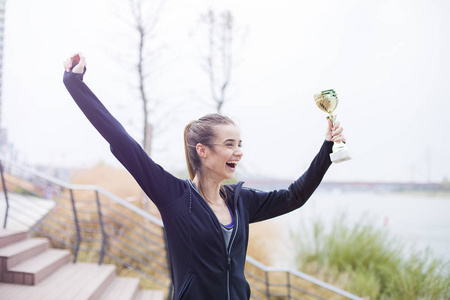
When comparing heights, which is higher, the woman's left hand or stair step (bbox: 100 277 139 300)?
the woman's left hand

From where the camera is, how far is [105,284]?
2.74 meters

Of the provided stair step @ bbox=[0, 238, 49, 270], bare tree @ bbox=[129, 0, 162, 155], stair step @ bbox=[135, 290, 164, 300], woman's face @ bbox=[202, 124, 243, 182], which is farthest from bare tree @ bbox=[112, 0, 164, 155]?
woman's face @ bbox=[202, 124, 243, 182]

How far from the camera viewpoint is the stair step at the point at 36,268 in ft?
7.92

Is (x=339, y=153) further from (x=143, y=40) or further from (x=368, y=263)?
(x=143, y=40)

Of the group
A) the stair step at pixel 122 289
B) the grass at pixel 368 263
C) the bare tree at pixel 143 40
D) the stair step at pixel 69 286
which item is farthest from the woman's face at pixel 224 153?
the bare tree at pixel 143 40

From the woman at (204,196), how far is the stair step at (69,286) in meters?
1.60

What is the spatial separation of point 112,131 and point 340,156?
0.63 m

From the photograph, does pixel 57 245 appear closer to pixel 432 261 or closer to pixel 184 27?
pixel 184 27

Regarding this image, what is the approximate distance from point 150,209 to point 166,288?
1668mm

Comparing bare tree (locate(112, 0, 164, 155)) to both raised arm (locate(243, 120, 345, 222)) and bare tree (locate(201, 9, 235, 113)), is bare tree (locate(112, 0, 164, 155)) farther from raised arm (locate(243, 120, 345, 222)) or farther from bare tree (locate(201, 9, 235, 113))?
raised arm (locate(243, 120, 345, 222))

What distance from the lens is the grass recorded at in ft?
10.6

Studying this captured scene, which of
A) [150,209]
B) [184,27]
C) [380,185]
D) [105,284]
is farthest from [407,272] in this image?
[184,27]

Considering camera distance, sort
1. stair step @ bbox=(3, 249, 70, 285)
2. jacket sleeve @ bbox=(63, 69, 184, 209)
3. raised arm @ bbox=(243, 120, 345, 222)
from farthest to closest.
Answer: stair step @ bbox=(3, 249, 70, 285), raised arm @ bbox=(243, 120, 345, 222), jacket sleeve @ bbox=(63, 69, 184, 209)

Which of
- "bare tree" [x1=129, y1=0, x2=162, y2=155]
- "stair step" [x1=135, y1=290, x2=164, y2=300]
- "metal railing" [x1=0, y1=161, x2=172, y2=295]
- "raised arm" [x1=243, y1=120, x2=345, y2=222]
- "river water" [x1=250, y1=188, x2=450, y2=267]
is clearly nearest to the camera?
"raised arm" [x1=243, y1=120, x2=345, y2=222]
